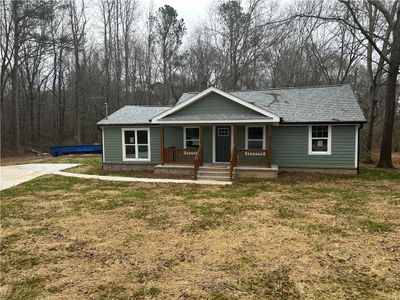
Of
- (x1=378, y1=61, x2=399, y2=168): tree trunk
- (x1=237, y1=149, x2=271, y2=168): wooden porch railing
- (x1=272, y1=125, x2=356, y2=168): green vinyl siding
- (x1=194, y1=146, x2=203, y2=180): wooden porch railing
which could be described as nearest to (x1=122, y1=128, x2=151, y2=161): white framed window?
(x1=194, y1=146, x2=203, y2=180): wooden porch railing

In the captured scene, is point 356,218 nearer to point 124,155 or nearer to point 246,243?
point 246,243

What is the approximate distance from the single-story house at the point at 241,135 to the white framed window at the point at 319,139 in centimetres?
4

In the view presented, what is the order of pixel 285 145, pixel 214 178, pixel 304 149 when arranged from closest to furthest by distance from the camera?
pixel 214 178
pixel 304 149
pixel 285 145

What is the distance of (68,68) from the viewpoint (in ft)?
107

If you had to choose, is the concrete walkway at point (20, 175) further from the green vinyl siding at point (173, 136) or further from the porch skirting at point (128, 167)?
the green vinyl siding at point (173, 136)

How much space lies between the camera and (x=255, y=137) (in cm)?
1406

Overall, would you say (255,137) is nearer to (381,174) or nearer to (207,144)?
(207,144)

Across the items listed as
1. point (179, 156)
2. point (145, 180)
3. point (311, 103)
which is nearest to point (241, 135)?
point (179, 156)

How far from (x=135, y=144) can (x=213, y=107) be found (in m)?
4.59

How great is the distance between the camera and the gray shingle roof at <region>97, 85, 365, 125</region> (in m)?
13.0

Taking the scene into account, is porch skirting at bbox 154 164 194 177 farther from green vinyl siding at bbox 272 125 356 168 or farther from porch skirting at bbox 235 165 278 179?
green vinyl siding at bbox 272 125 356 168

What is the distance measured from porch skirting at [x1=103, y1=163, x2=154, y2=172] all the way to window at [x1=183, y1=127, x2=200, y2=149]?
7.16 feet

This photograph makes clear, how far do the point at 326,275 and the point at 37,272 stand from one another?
438cm

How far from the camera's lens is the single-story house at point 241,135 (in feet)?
41.9
